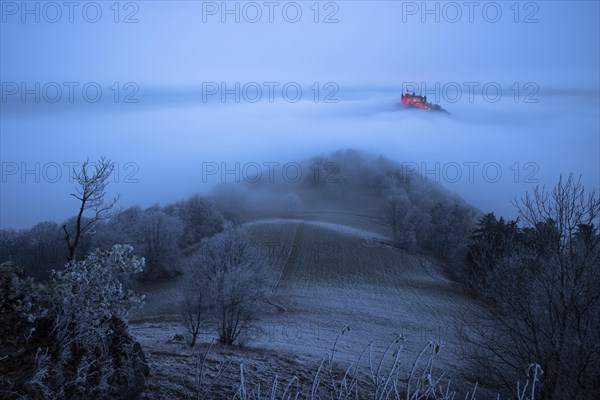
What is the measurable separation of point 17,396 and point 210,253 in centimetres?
2969

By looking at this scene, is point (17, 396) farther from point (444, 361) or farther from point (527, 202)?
point (444, 361)

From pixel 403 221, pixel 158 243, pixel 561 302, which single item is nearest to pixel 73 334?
pixel 561 302

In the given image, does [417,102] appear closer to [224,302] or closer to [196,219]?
[196,219]

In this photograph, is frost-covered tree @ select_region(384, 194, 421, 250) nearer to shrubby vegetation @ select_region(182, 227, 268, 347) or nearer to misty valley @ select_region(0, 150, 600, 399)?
misty valley @ select_region(0, 150, 600, 399)

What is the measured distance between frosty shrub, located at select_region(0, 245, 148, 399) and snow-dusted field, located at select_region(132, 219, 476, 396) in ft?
20.6

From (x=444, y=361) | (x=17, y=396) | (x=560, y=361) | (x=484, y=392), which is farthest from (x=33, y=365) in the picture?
(x=444, y=361)

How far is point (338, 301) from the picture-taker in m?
45.8

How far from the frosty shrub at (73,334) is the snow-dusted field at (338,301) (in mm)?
6270

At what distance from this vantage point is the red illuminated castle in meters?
186

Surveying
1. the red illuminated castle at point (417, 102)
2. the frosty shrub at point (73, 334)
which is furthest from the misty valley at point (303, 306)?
the red illuminated castle at point (417, 102)

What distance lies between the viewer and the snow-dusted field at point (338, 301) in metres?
28.0

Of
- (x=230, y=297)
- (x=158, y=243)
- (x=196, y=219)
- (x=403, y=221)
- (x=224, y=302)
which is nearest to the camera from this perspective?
(x=224, y=302)

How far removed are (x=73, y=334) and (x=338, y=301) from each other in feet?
126

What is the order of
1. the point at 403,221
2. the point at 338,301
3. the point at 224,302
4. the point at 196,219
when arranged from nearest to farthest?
the point at 224,302
the point at 338,301
the point at 196,219
the point at 403,221
